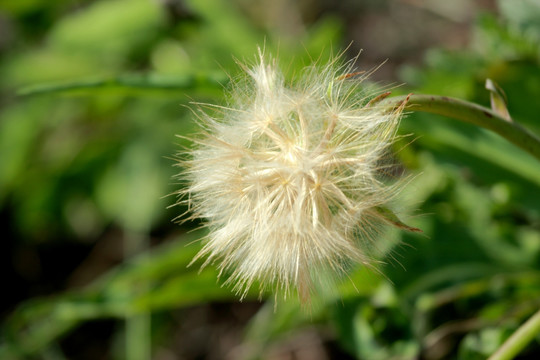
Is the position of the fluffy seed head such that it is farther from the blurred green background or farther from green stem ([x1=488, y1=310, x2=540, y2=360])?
green stem ([x1=488, y1=310, x2=540, y2=360])

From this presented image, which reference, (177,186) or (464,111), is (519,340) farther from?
(177,186)

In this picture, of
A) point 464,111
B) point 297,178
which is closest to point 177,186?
point 297,178

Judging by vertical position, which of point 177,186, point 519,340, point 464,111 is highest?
point 464,111

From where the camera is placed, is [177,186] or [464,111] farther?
[177,186]

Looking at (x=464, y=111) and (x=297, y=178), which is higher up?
(x=464, y=111)

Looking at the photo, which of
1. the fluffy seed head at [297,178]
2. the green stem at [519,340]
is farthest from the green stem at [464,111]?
the green stem at [519,340]

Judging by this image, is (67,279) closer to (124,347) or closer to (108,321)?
(108,321)

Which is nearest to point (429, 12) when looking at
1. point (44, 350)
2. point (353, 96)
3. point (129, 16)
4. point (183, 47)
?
point (183, 47)

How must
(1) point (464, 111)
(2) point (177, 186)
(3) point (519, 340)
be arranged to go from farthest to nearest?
(2) point (177, 186), (3) point (519, 340), (1) point (464, 111)
